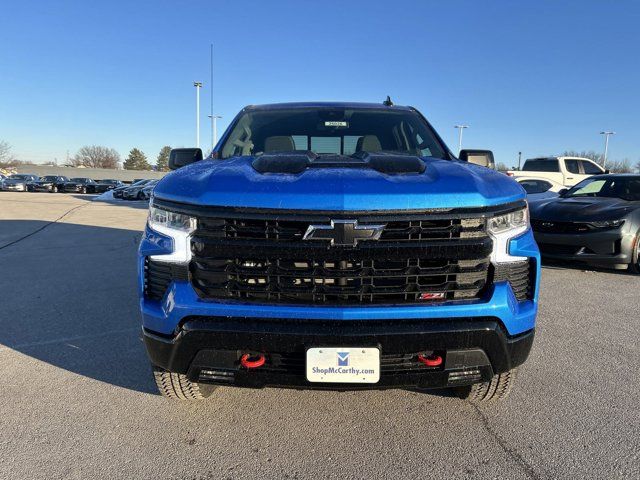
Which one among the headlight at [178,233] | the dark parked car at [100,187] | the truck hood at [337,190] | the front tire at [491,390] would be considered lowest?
the dark parked car at [100,187]

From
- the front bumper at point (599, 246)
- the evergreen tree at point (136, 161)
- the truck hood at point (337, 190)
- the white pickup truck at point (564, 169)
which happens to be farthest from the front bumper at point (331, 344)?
the evergreen tree at point (136, 161)

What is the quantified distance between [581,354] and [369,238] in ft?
8.57

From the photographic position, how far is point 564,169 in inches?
579

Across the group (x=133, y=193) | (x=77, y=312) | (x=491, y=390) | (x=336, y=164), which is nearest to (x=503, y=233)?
(x=336, y=164)

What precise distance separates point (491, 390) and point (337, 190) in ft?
5.21

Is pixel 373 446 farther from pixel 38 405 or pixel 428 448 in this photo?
pixel 38 405

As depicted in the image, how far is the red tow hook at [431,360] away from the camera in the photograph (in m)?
2.15

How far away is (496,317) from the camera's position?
2115mm

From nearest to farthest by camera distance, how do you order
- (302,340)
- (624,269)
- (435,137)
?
(302,340) → (435,137) → (624,269)

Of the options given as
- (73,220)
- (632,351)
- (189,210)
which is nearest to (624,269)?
(632,351)

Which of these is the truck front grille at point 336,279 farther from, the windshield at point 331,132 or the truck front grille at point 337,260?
the windshield at point 331,132

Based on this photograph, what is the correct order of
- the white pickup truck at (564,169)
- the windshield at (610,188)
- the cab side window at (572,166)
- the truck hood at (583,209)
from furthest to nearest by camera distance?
1. the cab side window at (572,166)
2. the white pickup truck at (564,169)
3. the windshield at (610,188)
4. the truck hood at (583,209)

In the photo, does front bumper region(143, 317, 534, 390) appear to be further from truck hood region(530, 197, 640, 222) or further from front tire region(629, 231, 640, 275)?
front tire region(629, 231, 640, 275)

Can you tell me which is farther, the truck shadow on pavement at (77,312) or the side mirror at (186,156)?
the side mirror at (186,156)
